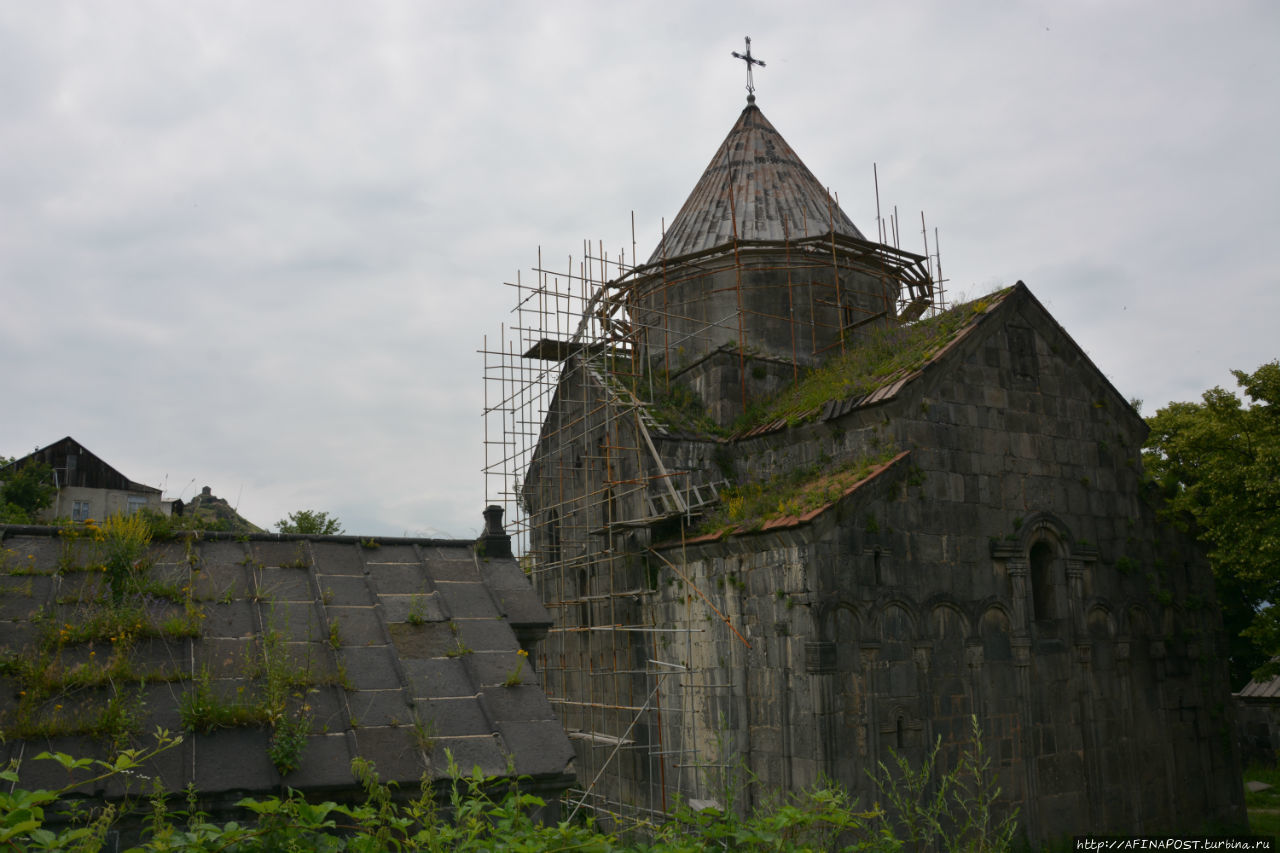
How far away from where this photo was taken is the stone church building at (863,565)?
12.0 m

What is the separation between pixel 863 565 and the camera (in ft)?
39.5

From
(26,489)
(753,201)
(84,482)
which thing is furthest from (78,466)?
(753,201)

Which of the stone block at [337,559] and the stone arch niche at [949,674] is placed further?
the stone arch niche at [949,674]

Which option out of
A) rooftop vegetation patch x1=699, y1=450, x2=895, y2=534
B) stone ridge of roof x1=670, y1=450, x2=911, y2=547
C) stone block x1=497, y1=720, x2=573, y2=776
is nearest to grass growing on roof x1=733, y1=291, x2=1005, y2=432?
rooftop vegetation patch x1=699, y1=450, x2=895, y2=534

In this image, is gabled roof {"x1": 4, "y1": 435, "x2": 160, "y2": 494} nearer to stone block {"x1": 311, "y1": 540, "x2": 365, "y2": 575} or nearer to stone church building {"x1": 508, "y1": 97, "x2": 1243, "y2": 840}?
stone church building {"x1": 508, "y1": 97, "x2": 1243, "y2": 840}

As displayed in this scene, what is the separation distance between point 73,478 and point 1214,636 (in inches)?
1619

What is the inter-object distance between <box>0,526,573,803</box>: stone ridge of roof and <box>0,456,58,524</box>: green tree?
32063 millimetres

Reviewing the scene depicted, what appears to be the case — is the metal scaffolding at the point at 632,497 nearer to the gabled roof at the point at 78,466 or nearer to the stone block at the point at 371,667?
the stone block at the point at 371,667

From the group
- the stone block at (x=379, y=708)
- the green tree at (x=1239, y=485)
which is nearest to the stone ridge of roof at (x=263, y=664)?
the stone block at (x=379, y=708)

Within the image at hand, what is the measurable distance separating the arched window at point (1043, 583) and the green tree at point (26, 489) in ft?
102

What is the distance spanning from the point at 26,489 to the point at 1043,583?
35.1 m

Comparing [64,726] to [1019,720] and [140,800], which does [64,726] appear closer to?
[140,800]

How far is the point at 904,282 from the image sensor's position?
62.8 feet

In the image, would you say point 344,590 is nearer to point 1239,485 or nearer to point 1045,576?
point 1045,576
